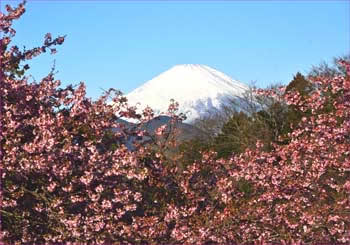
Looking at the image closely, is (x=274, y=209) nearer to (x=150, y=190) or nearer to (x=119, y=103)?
(x=150, y=190)

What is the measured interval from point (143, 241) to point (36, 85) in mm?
2844

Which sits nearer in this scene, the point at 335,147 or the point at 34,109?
the point at 34,109

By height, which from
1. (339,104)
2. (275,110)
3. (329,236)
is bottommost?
(329,236)

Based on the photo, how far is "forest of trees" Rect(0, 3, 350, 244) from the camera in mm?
7688

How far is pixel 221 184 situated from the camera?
878 cm

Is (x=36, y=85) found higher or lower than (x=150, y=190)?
higher

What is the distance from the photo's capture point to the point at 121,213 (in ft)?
26.0

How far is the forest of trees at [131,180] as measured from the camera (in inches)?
303

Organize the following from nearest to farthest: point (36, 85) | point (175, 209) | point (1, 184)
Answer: point (1, 184), point (175, 209), point (36, 85)

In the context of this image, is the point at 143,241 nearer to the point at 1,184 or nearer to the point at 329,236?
the point at 1,184

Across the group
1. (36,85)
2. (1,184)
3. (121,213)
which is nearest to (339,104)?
(121,213)

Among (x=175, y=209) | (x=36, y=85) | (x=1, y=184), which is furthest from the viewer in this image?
(x=36, y=85)

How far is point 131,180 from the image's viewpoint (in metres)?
8.67

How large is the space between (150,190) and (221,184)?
3.54 ft
